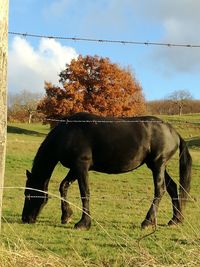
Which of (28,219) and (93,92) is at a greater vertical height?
(93,92)

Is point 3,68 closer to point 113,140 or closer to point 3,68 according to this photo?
point 3,68

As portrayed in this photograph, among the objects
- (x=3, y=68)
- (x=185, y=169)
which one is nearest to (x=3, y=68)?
(x=3, y=68)

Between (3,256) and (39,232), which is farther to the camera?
(39,232)

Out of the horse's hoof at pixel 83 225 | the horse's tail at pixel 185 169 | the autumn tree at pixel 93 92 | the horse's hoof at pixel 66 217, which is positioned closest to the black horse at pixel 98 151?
the horse's hoof at pixel 66 217

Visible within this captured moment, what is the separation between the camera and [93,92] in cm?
5109

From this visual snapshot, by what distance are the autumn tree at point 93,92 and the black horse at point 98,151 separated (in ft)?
125

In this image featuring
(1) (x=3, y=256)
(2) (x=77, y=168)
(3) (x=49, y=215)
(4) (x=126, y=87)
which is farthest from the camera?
(4) (x=126, y=87)

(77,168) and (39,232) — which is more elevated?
(77,168)

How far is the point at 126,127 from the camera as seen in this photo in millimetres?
9234

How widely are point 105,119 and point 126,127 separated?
1.44 feet

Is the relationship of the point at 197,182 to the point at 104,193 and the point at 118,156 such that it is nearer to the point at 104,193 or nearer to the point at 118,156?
the point at 104,193

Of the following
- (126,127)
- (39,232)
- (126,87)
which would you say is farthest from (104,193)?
(126,87)

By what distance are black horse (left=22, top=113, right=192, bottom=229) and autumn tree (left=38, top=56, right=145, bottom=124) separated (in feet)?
125

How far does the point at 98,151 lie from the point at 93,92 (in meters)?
42.2
